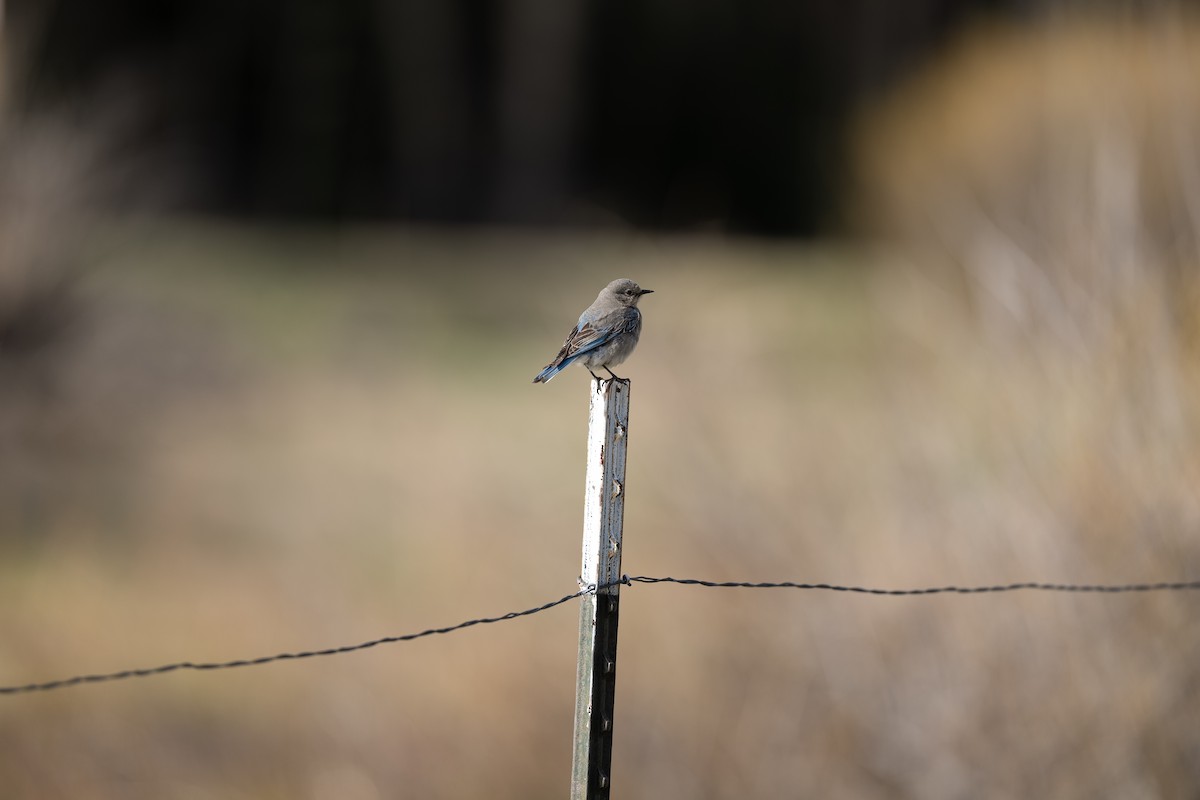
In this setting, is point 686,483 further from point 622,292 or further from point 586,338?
point 586,338

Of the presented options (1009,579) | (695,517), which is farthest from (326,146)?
(1009,579)

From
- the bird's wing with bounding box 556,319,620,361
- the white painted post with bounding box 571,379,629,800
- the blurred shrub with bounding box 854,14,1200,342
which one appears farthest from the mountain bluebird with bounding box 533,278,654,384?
the blurred shrub with bounding box 854,14,1200,342

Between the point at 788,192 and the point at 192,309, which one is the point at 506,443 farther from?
the point at 788,192

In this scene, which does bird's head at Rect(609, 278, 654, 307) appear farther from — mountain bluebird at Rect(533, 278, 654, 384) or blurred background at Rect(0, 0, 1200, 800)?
blurred background at Rect(0, 0, 1200, 800)

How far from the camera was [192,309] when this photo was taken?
38.3 ft

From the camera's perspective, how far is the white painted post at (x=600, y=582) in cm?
307

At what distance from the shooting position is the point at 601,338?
4152 mm

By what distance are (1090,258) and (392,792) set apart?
3716mm

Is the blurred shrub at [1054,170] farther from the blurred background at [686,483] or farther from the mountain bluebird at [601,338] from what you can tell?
the mountain bluebird at [601,338]

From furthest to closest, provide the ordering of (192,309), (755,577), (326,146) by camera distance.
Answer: (326,146), (192,309), (755,577)

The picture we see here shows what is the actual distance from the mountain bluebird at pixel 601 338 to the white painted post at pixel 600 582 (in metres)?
0.90

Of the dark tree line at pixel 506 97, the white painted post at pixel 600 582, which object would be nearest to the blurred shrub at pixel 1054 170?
the white painted post at pixel 600 582

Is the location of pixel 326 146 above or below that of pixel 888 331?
above

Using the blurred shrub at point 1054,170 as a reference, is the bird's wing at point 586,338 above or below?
below
